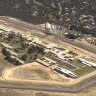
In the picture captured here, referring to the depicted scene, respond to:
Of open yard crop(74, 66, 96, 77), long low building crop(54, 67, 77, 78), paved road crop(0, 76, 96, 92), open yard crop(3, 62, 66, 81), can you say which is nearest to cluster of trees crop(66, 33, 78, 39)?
open yard crop(74, 66, 96, 77)

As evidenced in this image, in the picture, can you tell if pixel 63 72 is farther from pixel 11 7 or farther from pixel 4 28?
pixel 11 7

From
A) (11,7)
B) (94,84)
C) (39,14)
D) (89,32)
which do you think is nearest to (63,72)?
(94,84)

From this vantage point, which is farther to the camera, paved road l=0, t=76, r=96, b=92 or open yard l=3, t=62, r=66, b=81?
open yard l=3, t=62, r=66, b=81

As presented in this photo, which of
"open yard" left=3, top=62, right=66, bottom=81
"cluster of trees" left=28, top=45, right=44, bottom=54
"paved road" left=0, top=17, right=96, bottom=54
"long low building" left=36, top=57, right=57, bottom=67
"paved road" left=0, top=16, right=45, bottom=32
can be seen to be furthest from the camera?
"paved road" left=0, top=16, right=45, bottom=32

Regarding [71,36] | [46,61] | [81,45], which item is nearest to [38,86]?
[46,61]

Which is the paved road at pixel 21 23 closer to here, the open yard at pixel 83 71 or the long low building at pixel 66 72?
the open yard at pixel 83 71

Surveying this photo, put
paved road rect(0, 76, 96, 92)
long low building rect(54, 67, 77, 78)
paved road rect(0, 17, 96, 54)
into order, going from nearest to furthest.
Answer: paved road rect(0, 76, 96, 92) → long low building rect(54, 67, 77, 78) → paved road rect(0, 17, 96, 54)

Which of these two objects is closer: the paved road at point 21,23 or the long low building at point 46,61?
the long low building at point 46,61

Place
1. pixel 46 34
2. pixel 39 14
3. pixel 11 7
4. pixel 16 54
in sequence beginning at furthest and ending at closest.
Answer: pixel 11 7
pixel 39 14
pixel 46 34
pixel 16 54

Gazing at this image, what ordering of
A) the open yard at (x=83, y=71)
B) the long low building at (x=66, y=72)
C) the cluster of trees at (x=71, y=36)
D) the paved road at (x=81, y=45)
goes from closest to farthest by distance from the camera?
the long low building at (x=66, y=72)
the open yard at (x=83, y=71)
the paved road at (x=81, y=45)
the cluster of trees at (x=71, y=36)

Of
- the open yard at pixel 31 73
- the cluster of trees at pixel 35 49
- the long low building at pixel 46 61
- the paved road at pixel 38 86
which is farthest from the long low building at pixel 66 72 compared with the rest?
the cluster of trees at pixel 35 49

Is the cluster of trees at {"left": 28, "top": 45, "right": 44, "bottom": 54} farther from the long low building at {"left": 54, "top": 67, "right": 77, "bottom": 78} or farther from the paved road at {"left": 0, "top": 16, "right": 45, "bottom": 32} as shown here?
the paved road at {"left": 0, "top": 16, "right": 45, "bottom": 32}
